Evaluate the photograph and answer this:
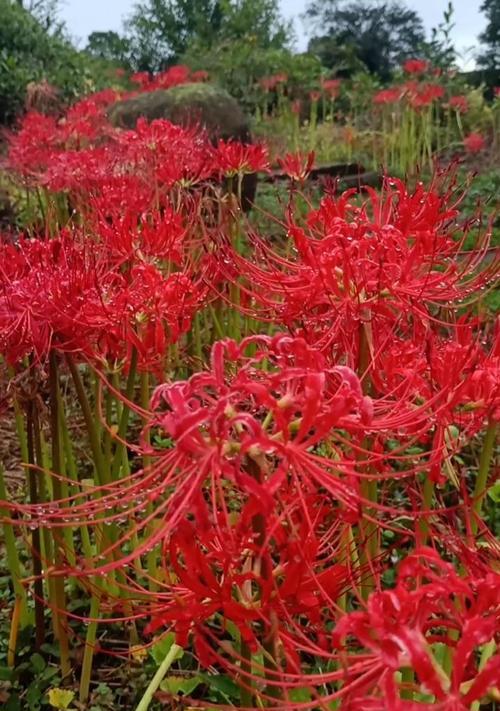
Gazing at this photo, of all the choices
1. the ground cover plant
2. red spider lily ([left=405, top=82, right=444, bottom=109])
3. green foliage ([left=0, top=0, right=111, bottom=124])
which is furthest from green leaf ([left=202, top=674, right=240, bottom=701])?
green foliage ([left=0, top=0, right=111, bottom=124])

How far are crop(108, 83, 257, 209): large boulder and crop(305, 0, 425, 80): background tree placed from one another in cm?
1833

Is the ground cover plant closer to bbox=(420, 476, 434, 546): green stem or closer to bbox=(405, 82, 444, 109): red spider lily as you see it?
bbox=(420, 476, 434, 546): green stem

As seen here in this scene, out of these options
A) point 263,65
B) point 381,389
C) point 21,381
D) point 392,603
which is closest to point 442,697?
point 392,603

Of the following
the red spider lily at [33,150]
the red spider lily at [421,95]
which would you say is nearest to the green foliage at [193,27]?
the red spider lily at [421,95]

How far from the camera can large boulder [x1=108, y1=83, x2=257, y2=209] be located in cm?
799

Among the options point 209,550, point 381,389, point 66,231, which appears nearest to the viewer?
point 209,550

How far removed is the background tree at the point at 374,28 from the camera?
25969 mm

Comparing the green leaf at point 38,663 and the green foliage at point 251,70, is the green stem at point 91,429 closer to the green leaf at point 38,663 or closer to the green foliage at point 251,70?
the green leaf at point 38,663

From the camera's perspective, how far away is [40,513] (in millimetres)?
1208

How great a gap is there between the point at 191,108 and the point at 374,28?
20728 millimetres

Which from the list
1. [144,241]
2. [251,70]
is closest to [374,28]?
[251,70]

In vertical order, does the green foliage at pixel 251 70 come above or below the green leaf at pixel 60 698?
above

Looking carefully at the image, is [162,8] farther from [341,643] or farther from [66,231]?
[341,643]

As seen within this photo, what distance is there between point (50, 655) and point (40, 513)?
1.35m
